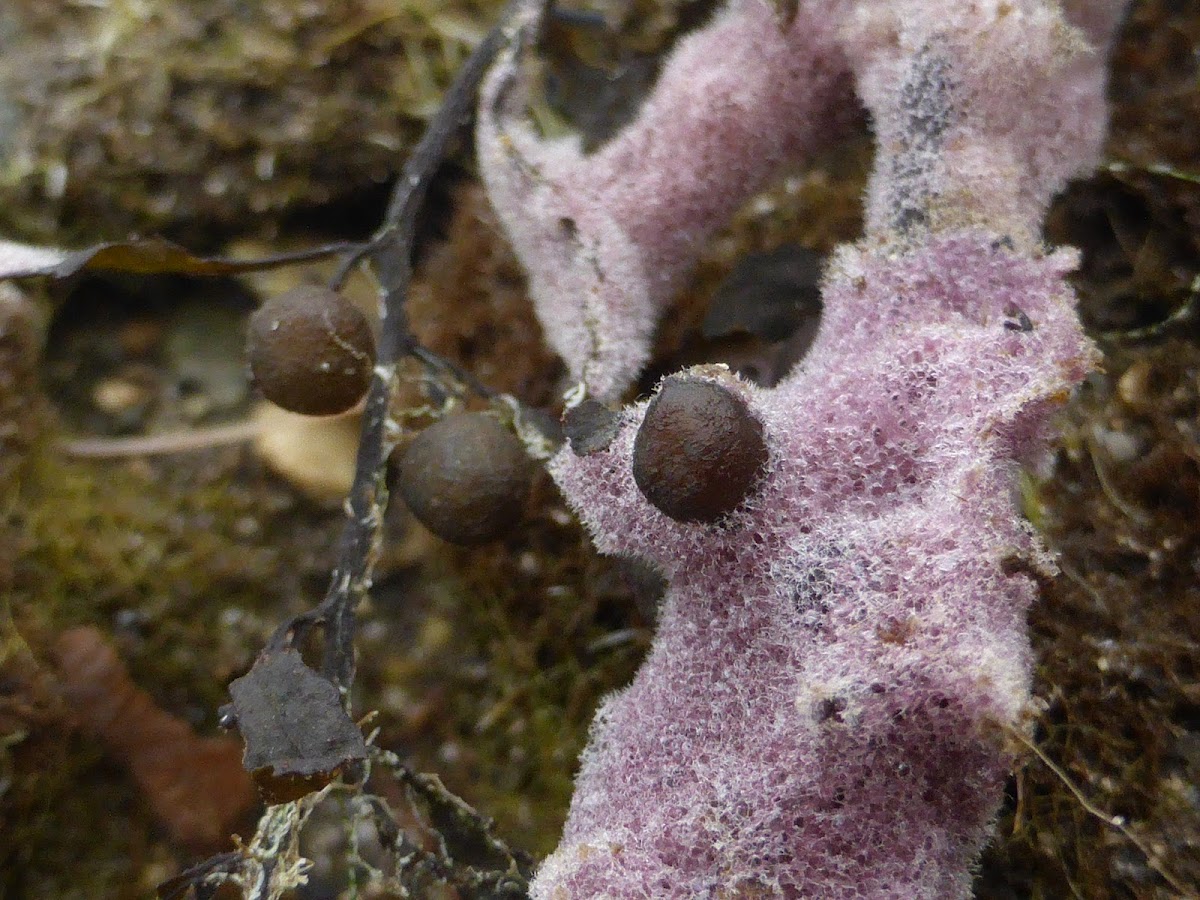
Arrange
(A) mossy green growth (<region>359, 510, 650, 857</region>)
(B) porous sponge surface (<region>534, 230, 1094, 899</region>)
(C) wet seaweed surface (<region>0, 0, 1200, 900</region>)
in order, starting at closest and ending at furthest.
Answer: (B) porous sponge surface (<region>534, 230, 1094, 899</region>), (C) wet seaweed surface (<region>0, 0, 1200, 900</region>), (A) mossy green growth (<region>359, 510, 650, 857</region>)

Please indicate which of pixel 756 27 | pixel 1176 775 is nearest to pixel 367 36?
pixel 756 27

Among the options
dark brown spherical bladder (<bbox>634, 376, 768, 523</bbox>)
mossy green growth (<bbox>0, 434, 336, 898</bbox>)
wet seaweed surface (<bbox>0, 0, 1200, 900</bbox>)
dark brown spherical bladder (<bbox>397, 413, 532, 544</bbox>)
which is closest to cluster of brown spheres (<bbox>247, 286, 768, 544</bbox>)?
dark brown spherical bladder (<bbox>397, 413, 532, 544</bbox>)

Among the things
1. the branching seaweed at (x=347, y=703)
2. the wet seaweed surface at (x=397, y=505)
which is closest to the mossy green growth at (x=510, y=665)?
the wet seaweed surface at (x=397, y=505)

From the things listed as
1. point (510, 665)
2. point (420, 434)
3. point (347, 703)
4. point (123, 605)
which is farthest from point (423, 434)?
point (123, 605)

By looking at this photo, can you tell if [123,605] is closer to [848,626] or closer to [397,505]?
[397,505]

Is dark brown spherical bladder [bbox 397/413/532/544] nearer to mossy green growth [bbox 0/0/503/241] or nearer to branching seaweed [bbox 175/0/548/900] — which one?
branching seaweed [bbox 175/0/548/900]

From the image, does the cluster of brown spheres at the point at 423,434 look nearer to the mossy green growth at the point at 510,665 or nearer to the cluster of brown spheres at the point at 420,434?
the cluster of brown spheres at the point at 420,434
